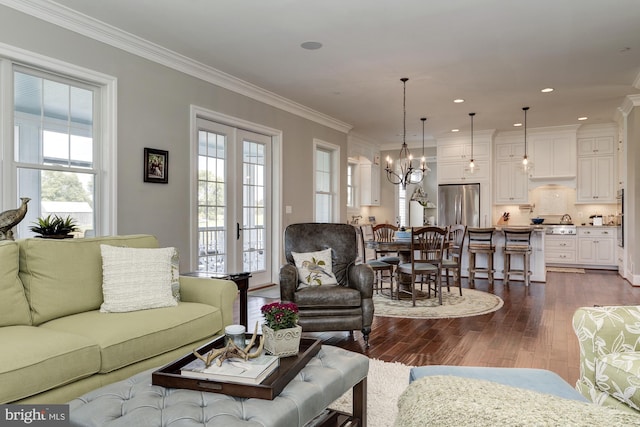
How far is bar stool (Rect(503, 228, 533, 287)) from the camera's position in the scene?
21.7 ft

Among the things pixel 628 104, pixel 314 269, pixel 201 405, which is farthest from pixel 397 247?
pixel 628 104

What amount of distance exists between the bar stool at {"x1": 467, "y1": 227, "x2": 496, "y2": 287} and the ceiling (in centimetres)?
203

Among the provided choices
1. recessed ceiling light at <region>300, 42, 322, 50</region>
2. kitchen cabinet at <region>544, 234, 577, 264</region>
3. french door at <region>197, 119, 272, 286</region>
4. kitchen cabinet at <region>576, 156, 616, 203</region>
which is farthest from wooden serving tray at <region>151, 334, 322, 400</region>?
kitchen cabinet at <region>576, 156, 616, 203</region>

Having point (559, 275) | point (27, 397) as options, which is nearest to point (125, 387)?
point (27, 397)

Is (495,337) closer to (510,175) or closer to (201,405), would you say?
(201,405)

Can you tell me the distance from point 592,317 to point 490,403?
4.10 ft

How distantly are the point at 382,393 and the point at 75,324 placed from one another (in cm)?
175

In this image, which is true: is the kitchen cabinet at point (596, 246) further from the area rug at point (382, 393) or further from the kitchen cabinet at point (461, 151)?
the area rug at point (382, 393)

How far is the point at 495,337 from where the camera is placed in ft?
12.5

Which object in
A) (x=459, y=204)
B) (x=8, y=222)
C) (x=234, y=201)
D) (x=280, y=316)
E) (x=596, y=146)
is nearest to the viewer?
(x=280, y=316)

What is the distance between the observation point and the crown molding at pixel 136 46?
3.48 m

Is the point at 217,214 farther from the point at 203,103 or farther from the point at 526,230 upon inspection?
the point at 526,230

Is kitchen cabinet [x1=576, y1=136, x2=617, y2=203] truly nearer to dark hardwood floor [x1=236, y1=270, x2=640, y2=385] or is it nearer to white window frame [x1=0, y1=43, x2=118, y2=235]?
dark hardwood floor [x1=236, y1=270, x2=640, y2=385]

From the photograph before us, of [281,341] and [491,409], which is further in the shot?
[281,341]
